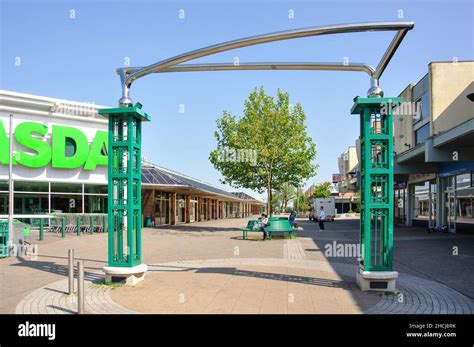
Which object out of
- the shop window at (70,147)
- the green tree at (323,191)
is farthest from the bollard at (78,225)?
the green tree at (323,191)

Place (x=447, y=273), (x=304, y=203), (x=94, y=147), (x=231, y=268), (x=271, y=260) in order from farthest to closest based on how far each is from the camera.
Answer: (x=304, y=203), (x=94, y=147), (x=271, y=260), (x=231, y=268), (x=447, y=273)

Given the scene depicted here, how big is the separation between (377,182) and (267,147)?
16.9 metres

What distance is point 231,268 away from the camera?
10.5 m

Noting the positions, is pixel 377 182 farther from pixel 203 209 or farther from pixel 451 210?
pixel 203 209

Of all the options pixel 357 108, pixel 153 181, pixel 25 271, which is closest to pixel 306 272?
pixel 357 108

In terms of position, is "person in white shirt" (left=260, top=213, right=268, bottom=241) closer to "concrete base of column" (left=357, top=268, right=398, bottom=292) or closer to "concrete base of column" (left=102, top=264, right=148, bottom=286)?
"concrete base of column" (left=102, top=264, right=148, bottom=286)

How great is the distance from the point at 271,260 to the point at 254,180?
13.4m

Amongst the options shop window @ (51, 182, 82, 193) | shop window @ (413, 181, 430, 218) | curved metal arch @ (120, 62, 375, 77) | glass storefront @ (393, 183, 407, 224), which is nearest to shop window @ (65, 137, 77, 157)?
shop window @ (51, 182, 82, 193)

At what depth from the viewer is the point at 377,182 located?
306 inches

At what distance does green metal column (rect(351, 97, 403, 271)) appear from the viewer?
7.64 metres

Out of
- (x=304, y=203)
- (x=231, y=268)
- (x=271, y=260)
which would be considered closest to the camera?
(x=231, y=268)

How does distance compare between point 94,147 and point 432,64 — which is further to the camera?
point 94,147

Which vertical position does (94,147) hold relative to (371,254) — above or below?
above
